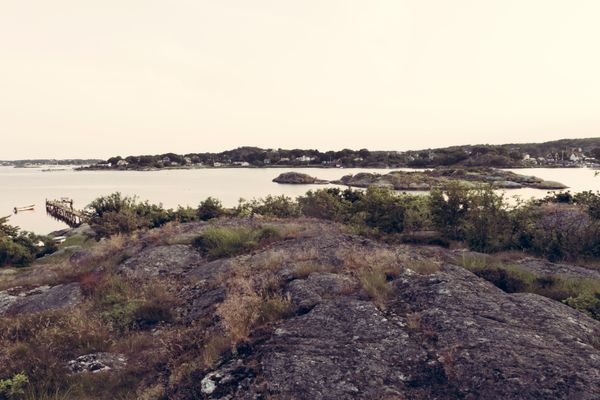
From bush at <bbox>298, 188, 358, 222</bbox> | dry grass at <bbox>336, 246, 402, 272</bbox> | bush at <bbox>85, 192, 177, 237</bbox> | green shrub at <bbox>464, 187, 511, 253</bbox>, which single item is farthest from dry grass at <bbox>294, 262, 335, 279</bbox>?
bush at <bbox>85, 192, 177, 237</bbox>

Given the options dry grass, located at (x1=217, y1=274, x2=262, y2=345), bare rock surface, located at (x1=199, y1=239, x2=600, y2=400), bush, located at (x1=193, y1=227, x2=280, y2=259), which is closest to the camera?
bare rock surface, located at (x1=199, y1=239, x2=600, y2=400)

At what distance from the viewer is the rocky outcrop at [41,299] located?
36.2 feet

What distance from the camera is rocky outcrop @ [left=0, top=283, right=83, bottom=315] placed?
1102 cm

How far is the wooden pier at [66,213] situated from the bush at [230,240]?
141ft

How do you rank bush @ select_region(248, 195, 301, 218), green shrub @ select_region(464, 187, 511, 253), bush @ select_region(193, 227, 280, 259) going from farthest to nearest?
bush @ select_region(248, 195, 301, 218), green shrub @ select_region(464, 187, 511, 253), bush @ select_region(193, 227, 280, 259)

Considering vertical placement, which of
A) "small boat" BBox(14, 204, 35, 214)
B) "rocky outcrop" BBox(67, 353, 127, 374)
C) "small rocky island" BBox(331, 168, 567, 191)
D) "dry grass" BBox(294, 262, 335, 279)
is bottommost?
"small boat" BBox(14, 204, 35, 214)

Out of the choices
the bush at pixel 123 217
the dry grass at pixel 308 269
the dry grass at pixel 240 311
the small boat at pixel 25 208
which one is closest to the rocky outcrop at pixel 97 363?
the dry grass at pixel 240 311

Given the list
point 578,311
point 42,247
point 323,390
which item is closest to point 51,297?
point 323,390

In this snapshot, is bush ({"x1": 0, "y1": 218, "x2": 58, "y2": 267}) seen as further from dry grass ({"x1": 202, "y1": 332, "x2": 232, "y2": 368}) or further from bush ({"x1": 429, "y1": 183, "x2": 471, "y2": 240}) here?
bush ({"x1": 429, "y1": 183, "x2": 471, "y2": 240})

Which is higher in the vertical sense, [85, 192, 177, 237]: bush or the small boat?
[85, 192, 177, 237]: bush

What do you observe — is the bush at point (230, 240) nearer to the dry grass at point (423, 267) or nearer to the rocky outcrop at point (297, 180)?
the dry grass at point (423, 267)

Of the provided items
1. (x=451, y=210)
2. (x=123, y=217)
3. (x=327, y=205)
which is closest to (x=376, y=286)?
(x=451, y=210)

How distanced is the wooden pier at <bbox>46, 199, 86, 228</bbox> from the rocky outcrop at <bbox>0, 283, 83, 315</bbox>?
42.8m

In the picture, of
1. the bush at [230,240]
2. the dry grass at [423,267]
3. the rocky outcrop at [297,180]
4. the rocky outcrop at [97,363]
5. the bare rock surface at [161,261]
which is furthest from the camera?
the rocky outcrop at [297,180]
